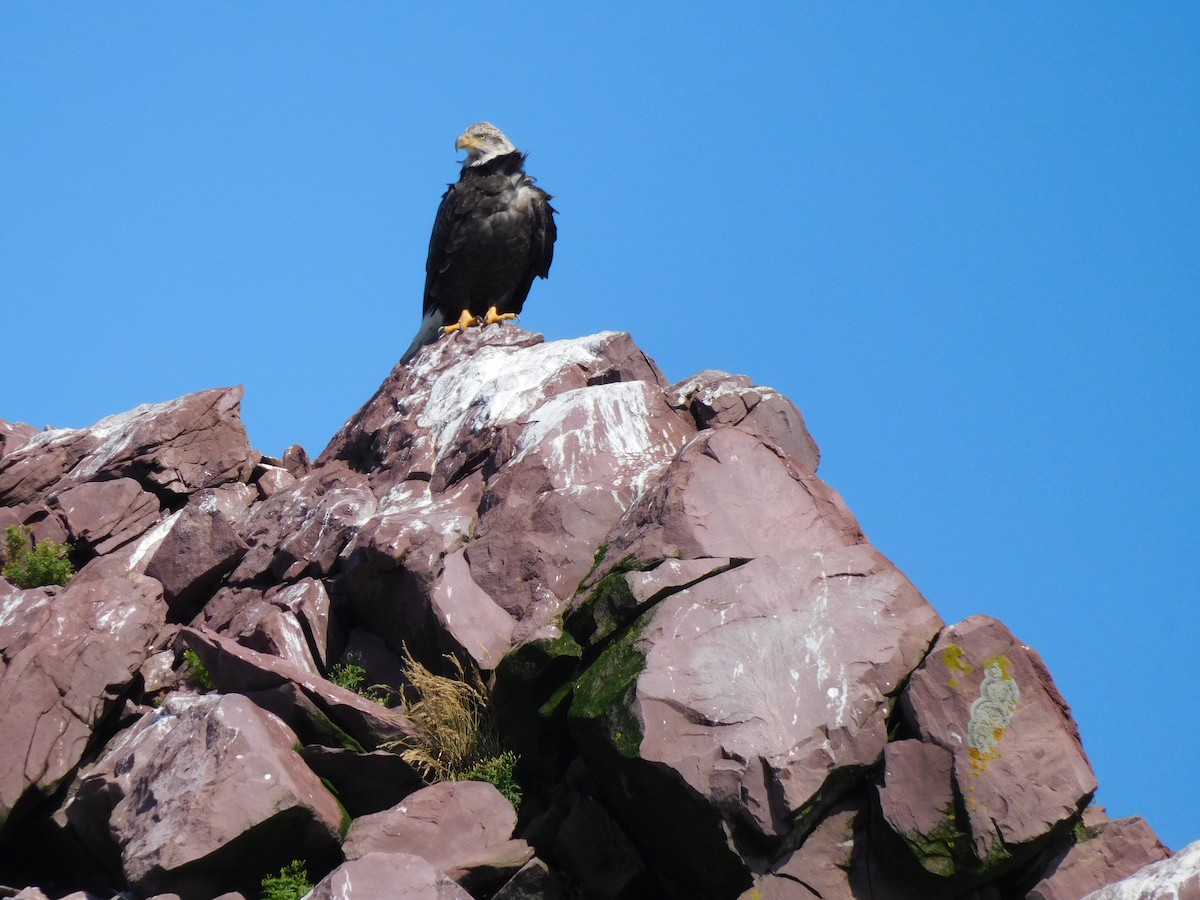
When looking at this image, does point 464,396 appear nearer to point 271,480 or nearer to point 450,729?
point 271,480

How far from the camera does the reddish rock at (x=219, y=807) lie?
7289 mm

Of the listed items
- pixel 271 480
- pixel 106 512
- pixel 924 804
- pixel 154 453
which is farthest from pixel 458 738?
pixel 154 453

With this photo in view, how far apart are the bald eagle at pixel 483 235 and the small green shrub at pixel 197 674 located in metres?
4.26

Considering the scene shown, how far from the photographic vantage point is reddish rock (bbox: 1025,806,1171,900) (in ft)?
21.5

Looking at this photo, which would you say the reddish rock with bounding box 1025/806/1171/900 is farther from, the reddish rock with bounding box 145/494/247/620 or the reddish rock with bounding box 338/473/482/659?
the reddish rock with bounding box 145/494/247/620

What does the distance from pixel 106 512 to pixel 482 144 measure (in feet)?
16.3

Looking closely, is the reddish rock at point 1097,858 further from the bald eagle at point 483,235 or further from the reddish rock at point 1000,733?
the bald eagle at point 483,235

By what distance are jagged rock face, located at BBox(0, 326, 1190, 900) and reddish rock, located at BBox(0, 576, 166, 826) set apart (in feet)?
0.06

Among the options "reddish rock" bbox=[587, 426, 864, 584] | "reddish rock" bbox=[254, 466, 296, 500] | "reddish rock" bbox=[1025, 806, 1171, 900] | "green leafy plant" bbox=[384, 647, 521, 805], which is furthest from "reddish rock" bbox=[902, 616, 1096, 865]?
"reddish rock" bbox=[254, 466, 296, 500]

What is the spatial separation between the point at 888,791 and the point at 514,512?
317 cm

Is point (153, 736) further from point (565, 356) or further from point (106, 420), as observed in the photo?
point (106, 420)

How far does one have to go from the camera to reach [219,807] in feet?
24.1

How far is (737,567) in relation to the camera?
7633 millimetres

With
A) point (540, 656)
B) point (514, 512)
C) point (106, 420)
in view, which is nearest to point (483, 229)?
point (106, 420)
